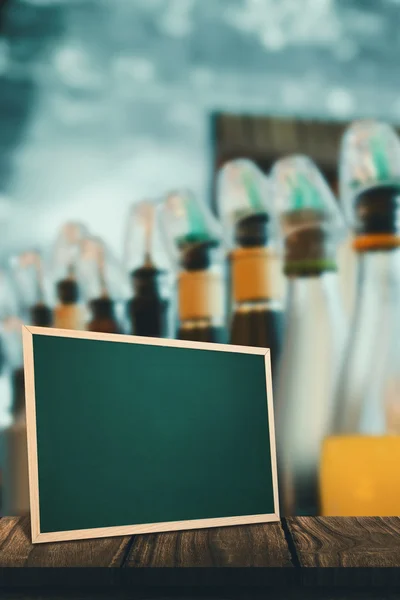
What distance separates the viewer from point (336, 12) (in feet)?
3.11

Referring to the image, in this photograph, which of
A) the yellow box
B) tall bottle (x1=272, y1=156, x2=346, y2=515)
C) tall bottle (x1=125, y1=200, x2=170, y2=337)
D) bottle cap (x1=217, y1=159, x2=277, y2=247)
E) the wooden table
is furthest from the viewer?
tall bottle (x1=125, y1=200, x2=170, y2=337)

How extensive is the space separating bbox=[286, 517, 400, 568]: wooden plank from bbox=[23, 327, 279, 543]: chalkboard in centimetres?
4

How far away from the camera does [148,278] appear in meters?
0.90

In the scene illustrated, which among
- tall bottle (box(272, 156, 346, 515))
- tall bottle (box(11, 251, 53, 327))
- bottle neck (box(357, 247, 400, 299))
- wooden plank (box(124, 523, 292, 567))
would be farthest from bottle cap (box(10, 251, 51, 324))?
wooden plank (box(124, 523, 292, 567))

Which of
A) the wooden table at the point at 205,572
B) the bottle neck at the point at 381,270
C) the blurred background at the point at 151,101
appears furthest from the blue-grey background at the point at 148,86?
the wooden table at the point at 205,572

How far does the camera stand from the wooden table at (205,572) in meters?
0.34

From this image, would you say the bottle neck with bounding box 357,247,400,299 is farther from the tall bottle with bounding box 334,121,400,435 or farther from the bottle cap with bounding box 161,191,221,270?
the bottle cap with bounding box 161,191,221,270

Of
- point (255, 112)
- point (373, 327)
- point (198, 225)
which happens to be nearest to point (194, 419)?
point (373, 327)

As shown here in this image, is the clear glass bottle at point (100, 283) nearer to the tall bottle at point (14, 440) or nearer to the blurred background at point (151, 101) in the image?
the blurred background at point (151, 101)

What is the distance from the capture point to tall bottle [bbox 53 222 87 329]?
37.4 inches

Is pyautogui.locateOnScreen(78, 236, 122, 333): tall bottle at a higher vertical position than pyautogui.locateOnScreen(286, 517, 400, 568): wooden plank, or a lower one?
higher

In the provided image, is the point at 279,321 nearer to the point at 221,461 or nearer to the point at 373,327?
the point at 373,327

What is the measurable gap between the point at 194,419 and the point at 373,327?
0.80 ft

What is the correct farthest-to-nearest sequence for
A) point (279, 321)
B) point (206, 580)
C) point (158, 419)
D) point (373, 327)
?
1. point (279, 321)
2. point (373, 327)
3. point (158, 419)
4. point (206, 580)
